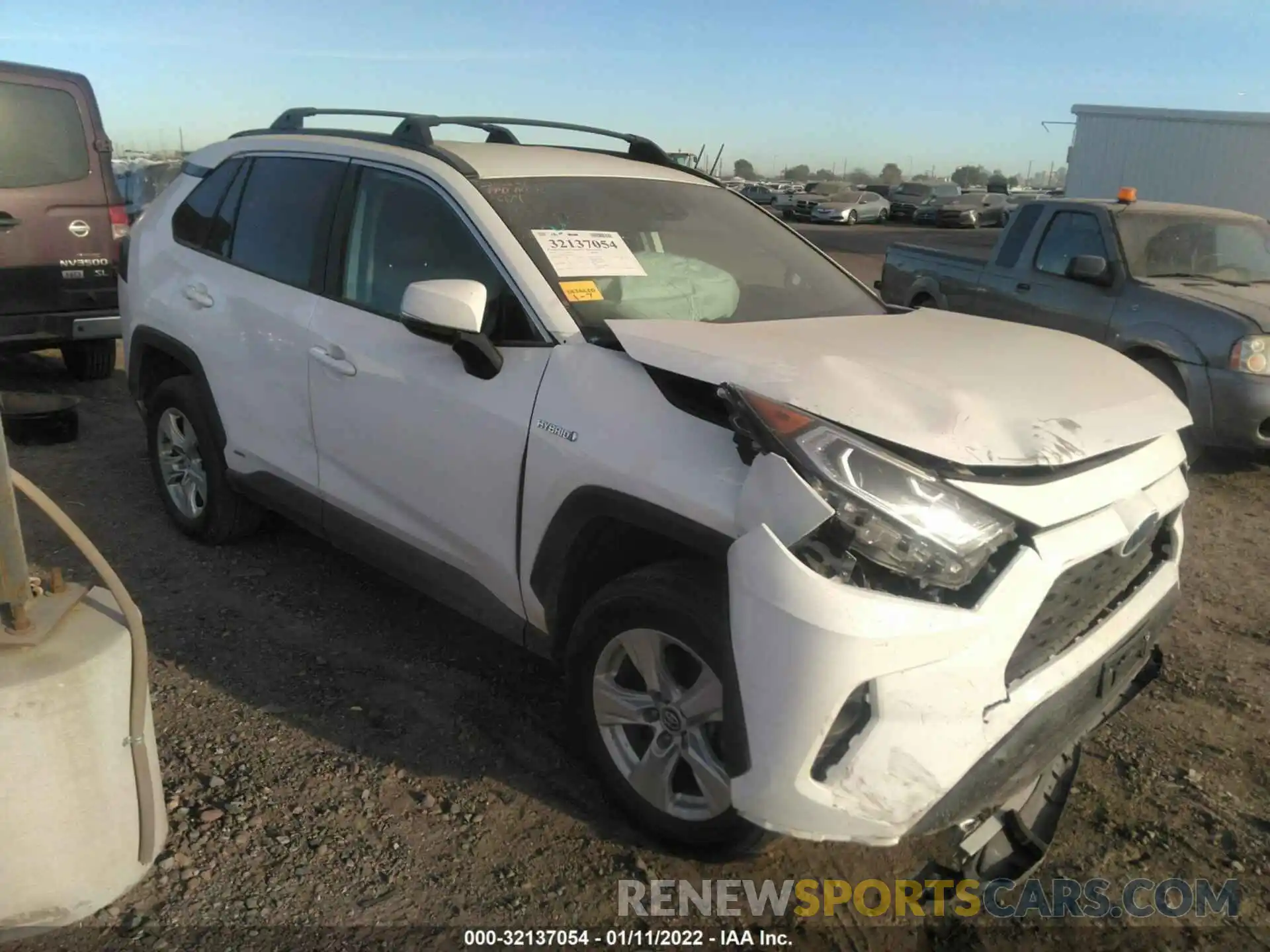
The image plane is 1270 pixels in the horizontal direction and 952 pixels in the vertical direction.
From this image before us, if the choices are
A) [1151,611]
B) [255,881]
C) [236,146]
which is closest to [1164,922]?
[1151,611]

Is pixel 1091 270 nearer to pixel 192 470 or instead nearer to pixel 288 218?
pixel 288 218

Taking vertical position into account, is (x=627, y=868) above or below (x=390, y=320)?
below

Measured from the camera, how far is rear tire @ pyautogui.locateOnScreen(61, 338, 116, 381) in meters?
7.36

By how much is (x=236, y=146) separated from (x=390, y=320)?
169cm

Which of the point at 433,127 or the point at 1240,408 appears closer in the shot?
the point at 433,127

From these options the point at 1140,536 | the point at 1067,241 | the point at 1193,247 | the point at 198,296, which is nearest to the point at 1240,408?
the point at 1193,247

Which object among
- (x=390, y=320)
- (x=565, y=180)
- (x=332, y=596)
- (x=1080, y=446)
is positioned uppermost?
(x=565, y=180)

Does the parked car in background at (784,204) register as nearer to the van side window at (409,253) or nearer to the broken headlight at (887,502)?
the van side window at (409,253)

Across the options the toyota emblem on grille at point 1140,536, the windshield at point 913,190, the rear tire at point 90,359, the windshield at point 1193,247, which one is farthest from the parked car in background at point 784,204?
the toyota emblem on grille at point 1140,536

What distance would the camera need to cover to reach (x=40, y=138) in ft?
22.0

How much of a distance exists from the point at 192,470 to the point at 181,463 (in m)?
0.10

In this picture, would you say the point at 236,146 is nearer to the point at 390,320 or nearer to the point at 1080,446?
the point at 390,320

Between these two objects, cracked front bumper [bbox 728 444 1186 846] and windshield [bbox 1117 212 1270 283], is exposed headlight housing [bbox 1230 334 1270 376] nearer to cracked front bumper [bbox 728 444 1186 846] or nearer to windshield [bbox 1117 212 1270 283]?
windshield [bbox 1117 212 1270 283]

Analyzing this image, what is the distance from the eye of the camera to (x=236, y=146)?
172 inches
